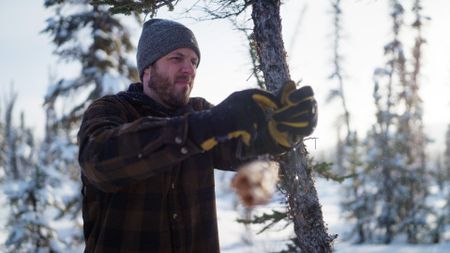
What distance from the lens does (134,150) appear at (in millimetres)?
1622

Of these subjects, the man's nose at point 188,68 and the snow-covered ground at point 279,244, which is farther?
the snow-covered ground at point 279,244

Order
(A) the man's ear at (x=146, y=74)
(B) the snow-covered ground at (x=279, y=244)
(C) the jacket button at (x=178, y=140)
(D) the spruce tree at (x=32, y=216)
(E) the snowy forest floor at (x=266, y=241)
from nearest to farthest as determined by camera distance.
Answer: (C) the jacket button at (x=178, y=140) < (A) the man's ear at (x=146, y=74) < (D) the spruce tree at (x=32, y=216) < (E) the snowy forest floor at (x=266, y=241) < (B) the snow-covered ground at (x=279, y=244)

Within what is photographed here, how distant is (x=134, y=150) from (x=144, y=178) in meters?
0.17

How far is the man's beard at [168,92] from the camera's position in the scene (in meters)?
2.49

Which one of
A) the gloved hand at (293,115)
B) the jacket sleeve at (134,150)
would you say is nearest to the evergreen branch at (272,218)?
the gloved hand at (293,115)

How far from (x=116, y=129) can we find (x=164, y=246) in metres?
0.92

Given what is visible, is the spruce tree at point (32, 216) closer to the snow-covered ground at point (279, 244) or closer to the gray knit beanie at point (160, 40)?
the snow-covered ground at point (279, 244)

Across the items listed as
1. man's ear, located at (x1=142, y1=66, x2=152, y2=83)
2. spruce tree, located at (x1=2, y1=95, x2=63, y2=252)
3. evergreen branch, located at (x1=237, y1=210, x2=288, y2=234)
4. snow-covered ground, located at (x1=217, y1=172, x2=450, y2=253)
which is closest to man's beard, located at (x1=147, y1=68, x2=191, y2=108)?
man's ear, located at (x1=142, y1=66, x2=152, y2=83)

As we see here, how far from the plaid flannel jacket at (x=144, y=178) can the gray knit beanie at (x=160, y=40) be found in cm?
25

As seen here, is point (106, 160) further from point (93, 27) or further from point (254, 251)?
point (254, 251)

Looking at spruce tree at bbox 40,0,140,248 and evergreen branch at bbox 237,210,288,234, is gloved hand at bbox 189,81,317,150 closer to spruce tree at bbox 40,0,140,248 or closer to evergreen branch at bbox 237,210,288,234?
evergreen branch at bbox 237,210,288,234

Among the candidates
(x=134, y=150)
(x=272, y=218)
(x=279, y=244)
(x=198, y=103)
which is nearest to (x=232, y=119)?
(x=134, y=150)

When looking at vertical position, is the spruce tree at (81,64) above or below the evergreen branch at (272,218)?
above

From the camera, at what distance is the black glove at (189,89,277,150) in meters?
1.58
